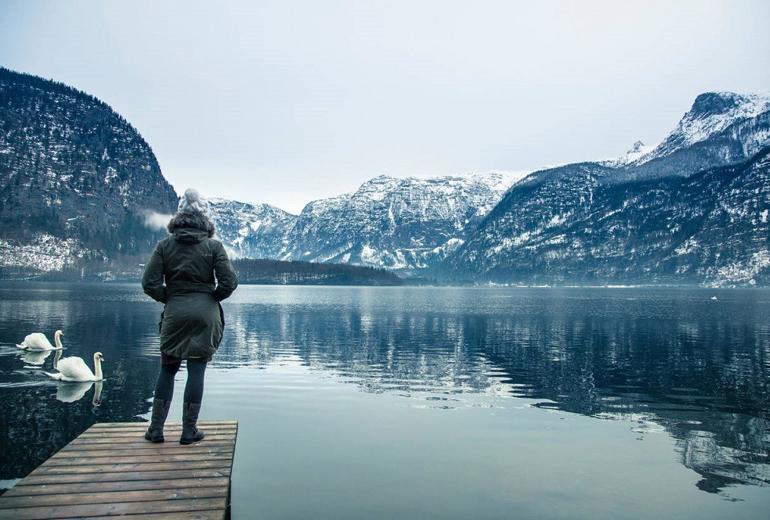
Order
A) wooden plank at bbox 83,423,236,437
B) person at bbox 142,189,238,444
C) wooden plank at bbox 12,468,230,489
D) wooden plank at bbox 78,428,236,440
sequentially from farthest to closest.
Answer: wooden plank at bbox 83,423,236,437, wooden plank at bbox 78,428,236,440, person at bbox 142,189,238,444, wooden plank at bbox 12,468,230,489

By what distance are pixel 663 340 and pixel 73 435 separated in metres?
54.2

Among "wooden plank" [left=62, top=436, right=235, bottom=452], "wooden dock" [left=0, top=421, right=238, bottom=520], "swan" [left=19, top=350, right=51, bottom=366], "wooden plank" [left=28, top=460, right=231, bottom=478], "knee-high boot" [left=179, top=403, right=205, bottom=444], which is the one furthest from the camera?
"swan" [left=19, top=350, right=51, bottom=366]

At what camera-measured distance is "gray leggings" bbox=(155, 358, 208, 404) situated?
37.0 ft

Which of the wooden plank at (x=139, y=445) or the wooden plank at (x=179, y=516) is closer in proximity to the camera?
the wooden plank at (x=179, y=516)

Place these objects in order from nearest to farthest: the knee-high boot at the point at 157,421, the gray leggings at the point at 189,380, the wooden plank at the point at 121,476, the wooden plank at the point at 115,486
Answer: the wooden plank at the point at 115,486, the wooden plank at the point at 121,476, the gray leggings at the point at 189,380, the knee-high boot at the point at 157,421

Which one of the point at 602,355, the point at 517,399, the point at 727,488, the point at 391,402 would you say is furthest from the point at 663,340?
the point at 727,488

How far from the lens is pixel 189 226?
11.1 m

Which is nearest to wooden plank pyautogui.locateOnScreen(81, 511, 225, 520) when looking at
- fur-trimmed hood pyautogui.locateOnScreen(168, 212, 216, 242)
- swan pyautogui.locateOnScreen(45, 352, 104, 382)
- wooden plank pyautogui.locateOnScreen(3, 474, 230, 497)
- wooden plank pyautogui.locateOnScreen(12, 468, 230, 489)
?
wooden plank pyautogui.locateOnScreen(3, 474, 230, 497)

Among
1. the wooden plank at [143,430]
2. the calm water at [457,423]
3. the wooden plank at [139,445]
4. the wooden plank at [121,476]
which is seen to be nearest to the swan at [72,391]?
the calm water at [457,423]

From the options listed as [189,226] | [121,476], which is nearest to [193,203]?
[189,226]

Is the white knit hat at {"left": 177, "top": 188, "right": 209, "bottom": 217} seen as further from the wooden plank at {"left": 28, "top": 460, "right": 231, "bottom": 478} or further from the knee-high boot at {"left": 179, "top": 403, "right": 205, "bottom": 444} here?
the wooden plank at {"left": 28, "top": 460, "right": 231, "bottom": 478}

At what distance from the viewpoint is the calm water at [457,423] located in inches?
559

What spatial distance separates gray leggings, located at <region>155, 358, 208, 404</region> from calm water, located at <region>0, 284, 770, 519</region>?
3.50 m

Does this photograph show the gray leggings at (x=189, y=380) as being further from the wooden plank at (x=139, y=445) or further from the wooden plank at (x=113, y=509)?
the wooden plank at (x=113, y=509)
